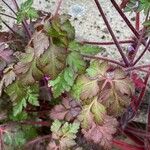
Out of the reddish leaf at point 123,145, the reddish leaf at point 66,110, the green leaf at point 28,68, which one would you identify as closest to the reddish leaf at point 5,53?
the green leaf at point 28,68

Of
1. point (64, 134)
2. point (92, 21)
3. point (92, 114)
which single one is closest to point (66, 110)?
point (64, 134)

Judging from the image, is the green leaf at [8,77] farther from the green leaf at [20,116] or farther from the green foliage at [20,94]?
the green leaf at [20,116]

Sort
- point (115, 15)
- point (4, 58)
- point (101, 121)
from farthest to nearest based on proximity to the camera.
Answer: point (115, 15), point (4, 58), point (101, 121)

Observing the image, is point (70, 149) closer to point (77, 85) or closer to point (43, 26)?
point (77, 85)

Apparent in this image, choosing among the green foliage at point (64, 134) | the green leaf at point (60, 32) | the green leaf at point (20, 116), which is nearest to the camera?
the green leaf at point (60, 32)

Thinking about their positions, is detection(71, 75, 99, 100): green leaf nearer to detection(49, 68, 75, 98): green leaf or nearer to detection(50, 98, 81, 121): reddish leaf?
detection(49, 68, 75, 98): green leaf

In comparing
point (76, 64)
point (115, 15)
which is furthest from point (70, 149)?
point (115, 15)

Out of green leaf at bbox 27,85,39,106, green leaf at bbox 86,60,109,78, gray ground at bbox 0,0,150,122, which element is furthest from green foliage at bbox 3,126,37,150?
gray ground at bbox 0,0,150,122
